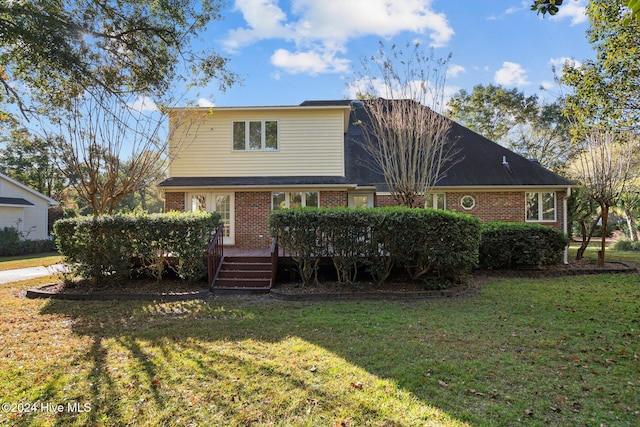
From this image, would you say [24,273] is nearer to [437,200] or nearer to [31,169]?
[437,200]

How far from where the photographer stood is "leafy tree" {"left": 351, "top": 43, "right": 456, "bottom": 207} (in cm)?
1042

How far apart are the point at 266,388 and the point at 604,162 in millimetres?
13421

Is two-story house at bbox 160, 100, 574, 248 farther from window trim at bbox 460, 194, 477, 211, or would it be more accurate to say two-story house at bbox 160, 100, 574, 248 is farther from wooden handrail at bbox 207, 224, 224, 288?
wooden handrail at bbox 207, 224, 224, 288

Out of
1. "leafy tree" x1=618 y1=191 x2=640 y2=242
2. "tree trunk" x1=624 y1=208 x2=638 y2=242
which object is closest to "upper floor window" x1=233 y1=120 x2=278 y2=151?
"leafy tree" x1=618 y1=191 x2=640 y2=242

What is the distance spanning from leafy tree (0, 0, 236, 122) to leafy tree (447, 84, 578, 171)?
21.0 meters

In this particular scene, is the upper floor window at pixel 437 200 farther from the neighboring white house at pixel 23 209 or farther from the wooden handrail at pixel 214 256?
the neighboring white house at pixel 23 209

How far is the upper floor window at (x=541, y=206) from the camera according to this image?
14.4 metres

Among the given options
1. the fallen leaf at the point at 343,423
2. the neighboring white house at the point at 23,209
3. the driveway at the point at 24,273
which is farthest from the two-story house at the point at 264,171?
the neighboring white house at the point at 23,209

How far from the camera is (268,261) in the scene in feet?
31.9

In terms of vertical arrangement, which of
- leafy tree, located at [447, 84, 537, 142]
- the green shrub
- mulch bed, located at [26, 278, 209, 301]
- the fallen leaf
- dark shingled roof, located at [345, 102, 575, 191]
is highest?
leafy tree, located at [447, 84, 537, 142]

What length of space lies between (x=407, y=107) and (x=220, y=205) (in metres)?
7.52

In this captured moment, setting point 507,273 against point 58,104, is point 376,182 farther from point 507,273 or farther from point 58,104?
point 58,104

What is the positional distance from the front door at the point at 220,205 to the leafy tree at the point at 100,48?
4.86 metres

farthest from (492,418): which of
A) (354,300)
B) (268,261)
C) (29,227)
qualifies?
(29,227)
